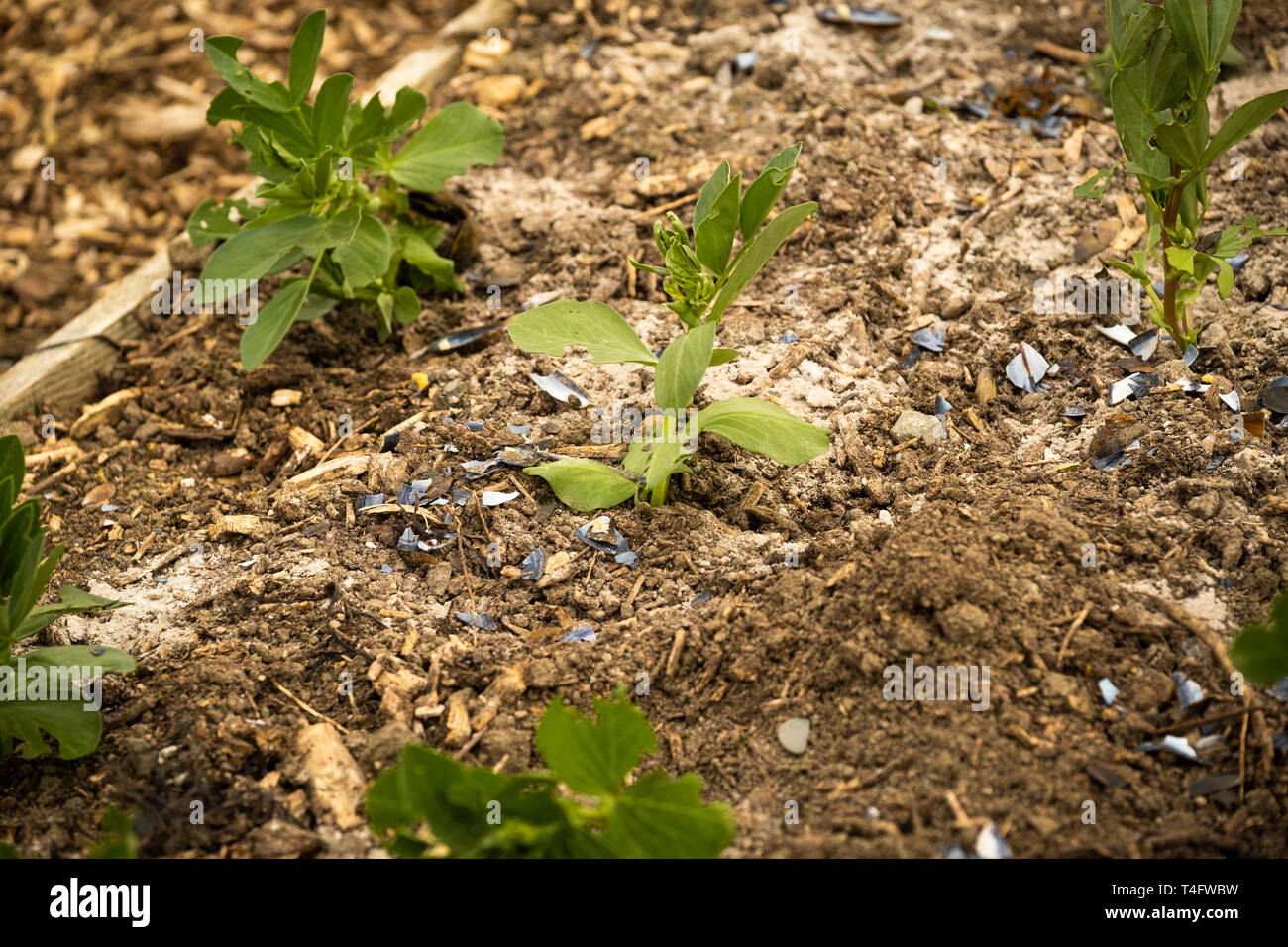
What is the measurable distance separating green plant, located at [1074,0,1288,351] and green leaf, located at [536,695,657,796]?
63.4 inches

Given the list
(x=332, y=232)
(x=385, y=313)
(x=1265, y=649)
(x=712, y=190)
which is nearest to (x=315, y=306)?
(x=385, y=313)

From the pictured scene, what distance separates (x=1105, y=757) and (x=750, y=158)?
7.47 ft

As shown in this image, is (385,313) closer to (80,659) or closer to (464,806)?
(80,659)

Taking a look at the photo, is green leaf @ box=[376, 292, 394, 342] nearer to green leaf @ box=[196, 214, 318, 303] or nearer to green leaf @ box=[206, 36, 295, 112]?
green leaf @ box=[196, 214, 318, 303]

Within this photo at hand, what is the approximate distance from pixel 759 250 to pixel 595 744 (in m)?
1.06

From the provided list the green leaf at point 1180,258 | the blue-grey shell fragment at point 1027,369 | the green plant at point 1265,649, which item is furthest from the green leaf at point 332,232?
the green plant at point 1265,649

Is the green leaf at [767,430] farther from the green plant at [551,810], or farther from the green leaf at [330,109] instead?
the green leaf at [330,109]

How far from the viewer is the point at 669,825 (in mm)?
1528

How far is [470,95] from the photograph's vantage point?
392 cm

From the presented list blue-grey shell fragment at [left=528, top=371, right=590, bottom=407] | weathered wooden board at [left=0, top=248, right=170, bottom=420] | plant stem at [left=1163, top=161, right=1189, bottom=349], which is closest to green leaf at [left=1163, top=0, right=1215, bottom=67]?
plant stem at [left=1163, top=161, right=1189, bottom=349]

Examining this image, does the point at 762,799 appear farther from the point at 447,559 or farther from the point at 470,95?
the point at 470,95

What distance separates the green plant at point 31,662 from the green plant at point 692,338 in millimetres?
1023

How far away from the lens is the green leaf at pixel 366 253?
273cm

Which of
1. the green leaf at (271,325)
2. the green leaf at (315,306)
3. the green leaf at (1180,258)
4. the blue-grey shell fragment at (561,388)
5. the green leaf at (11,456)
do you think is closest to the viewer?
the green leaf at (11,456)
